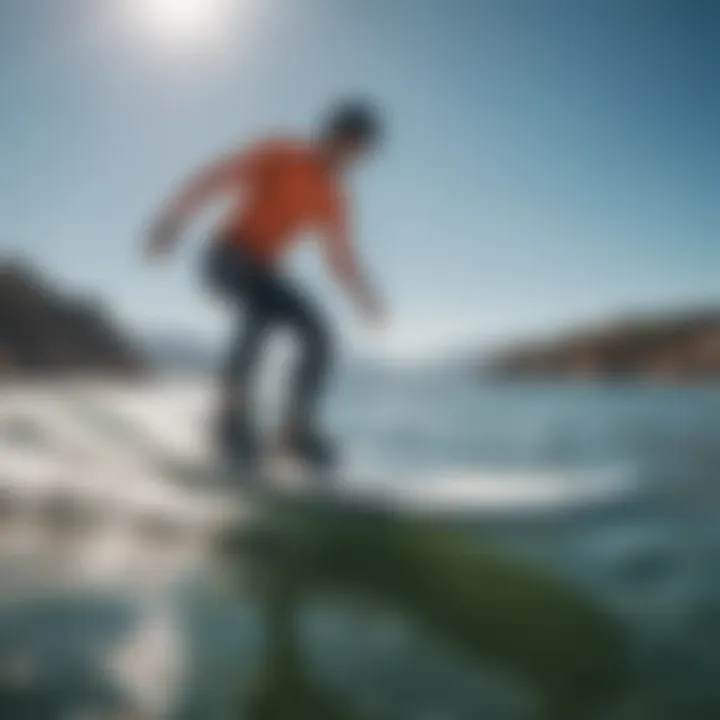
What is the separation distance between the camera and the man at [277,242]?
80.0 inches

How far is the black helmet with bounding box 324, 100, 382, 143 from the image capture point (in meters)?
2.05

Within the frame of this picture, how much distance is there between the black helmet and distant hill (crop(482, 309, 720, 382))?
789 millimetres

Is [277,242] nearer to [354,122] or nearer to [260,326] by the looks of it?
[260,326]

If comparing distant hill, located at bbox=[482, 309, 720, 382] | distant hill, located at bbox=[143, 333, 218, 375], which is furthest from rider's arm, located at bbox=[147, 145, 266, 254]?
distant hill, located at bbox=[482, 309, 720, 382]

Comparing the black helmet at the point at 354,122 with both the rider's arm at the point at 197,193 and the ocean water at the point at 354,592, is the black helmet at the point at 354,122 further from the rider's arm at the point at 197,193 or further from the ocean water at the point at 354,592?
the ocean water at the point at 354,592

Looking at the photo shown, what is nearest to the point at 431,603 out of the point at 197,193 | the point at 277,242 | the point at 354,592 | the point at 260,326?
the point at 354,592

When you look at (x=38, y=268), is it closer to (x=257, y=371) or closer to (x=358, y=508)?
(x=257, y=371)

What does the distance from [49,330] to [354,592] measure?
1.07 meters

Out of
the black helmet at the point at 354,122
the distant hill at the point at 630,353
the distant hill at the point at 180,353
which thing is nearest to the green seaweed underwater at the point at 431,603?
the distant hill at the point at 180,353

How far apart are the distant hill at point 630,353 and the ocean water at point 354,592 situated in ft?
0.41

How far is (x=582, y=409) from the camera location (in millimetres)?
2449

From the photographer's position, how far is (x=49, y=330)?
2062 millimetres

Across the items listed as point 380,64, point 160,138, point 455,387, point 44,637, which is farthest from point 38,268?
point 455,387

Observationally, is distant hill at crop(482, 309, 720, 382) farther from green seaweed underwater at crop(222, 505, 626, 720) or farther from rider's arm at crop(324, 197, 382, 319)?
green seaweed underwater at crop(222, 505, 626, 720)
